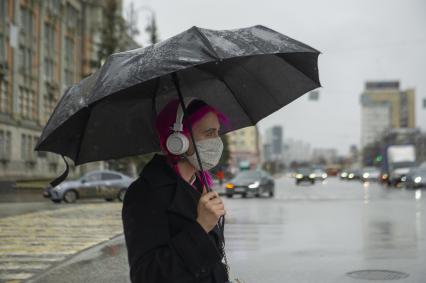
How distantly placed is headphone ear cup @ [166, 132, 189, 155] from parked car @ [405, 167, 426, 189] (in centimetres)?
3783

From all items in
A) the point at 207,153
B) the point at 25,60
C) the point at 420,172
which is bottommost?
the point at 420,172

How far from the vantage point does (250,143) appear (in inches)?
6555

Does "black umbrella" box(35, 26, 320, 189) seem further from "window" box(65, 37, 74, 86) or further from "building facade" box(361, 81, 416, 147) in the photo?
"building facade" box(361, 81, 416, 147)

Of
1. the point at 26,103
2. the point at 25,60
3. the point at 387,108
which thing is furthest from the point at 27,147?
the point at 387,108

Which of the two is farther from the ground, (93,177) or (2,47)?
(2,47)

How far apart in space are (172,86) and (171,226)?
946 millimetres

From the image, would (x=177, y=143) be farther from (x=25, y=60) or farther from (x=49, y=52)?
(x=49, y=52)

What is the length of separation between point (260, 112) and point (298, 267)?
16.7 feet

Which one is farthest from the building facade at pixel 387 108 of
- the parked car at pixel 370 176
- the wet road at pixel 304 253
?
the wet road at pixel 304 253

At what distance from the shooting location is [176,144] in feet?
8.19


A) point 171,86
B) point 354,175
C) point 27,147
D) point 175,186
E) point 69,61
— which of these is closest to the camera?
point 175,186

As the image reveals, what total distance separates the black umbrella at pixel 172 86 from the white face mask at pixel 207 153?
0.87 feet

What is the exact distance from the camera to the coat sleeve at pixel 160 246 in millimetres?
2234

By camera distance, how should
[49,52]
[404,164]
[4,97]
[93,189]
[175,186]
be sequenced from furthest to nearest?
[49,52] < [404,164] < [4,97] < [93,189] < [175,186]
